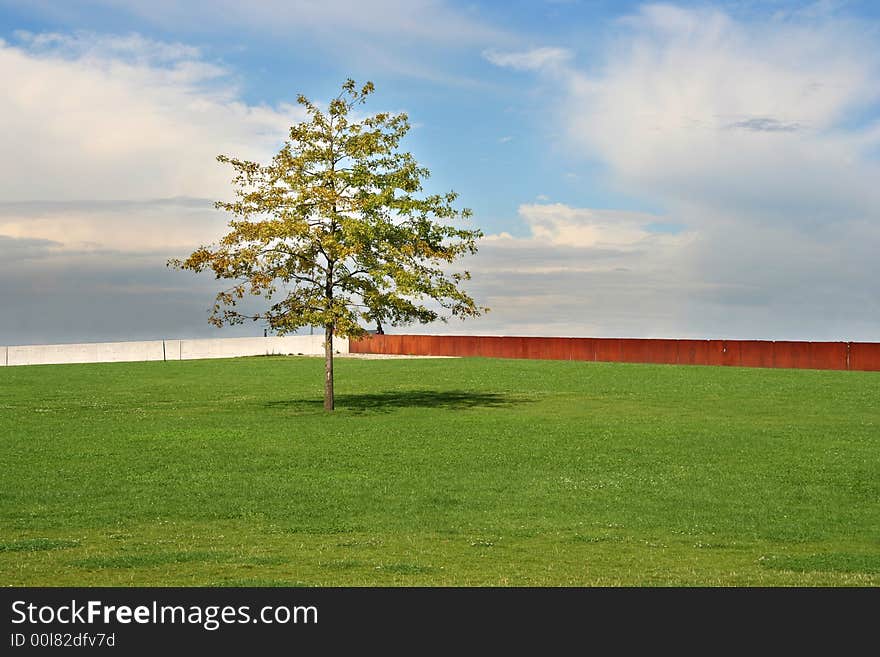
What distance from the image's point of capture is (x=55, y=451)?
21625 mm

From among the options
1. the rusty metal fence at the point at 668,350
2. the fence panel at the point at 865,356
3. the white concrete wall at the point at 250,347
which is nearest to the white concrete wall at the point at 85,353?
the white concrete wall at the point at 250,347

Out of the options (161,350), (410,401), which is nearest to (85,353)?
(161,350)

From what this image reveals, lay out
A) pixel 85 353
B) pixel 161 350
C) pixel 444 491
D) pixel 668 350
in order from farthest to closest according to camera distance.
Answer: pixel 161 350 → pixel 85 353 → pixel 668 350 → pixel 444 491

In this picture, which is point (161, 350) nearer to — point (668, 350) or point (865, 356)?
point (668, 350)

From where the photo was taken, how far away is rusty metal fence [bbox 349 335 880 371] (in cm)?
5206

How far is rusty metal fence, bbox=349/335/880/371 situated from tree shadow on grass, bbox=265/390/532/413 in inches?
498

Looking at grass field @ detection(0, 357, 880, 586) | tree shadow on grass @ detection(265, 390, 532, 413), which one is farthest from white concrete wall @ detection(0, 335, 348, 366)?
tree shadow on grass @ detection(265, 390, 532, 413)

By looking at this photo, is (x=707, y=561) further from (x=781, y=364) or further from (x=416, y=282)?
(x=781, y=364)

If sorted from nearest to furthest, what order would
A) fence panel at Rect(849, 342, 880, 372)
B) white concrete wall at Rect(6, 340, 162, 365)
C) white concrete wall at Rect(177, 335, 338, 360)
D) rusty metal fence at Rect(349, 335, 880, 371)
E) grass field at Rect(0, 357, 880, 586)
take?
grass field at Rect(0, 357, 880, 586) < fence panel at Rect(849, 342, 880, 372) < rusty metal fence at Rect(349, 335, 880, 371) < white concrete wall at Rect(6, 340, 162, 365) < white concrete wall at Rect(177, 335, 338, 360)

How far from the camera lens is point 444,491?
16703mm

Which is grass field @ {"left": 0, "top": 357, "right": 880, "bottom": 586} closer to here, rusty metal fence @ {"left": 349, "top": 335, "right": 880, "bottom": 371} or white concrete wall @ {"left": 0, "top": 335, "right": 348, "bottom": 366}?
rusty metal fence @ {"left": 349, "top": 335, "right": 880, "bottom": 371}

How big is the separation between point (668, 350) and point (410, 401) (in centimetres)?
2706
